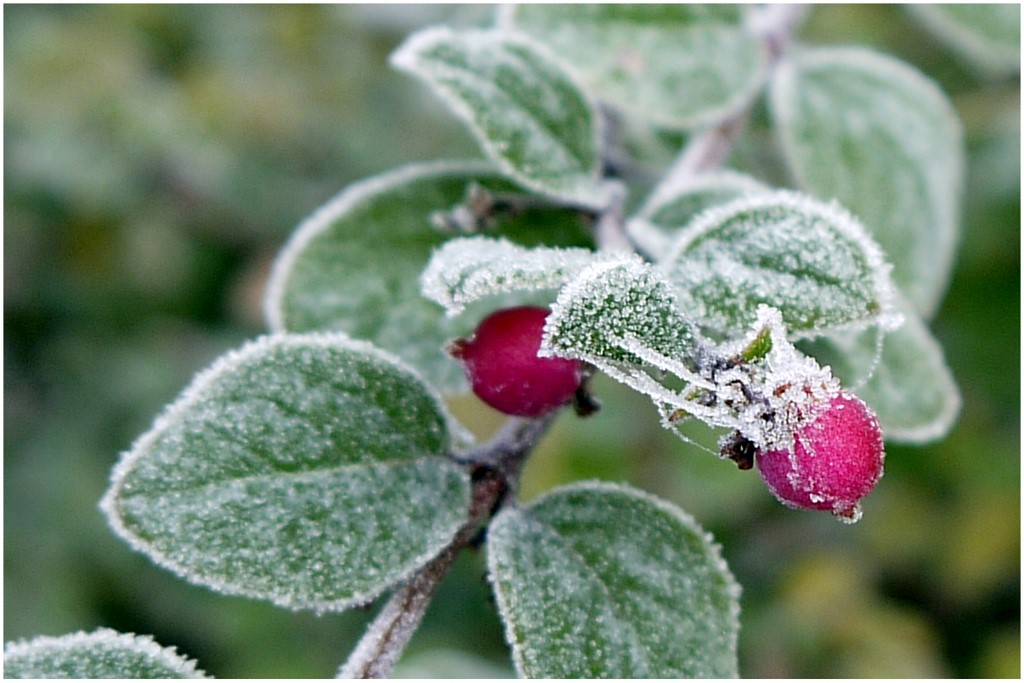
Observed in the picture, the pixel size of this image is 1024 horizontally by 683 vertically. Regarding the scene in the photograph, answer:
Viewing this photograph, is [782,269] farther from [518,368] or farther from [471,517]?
[471,517]

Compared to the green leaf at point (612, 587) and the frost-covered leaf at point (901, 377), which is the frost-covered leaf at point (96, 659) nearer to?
the green leaf at point (612, 587)

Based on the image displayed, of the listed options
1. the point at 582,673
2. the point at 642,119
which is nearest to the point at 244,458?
the point at 582,673

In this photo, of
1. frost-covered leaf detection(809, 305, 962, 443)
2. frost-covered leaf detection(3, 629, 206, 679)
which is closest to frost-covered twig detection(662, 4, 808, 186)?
frost-covered leaf detection(809, 305, 962, 443)

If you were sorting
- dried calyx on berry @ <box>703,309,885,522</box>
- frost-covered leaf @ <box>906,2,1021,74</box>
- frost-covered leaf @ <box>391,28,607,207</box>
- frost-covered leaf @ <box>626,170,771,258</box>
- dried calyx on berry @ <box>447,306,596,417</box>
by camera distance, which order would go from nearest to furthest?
dried calyx on berry @ <box>703,309,885,522</box> → dried calyx on berry @ <box>447,306,596,417</box> → frost-covered leaf @ <box>391,28,607,207</box> → frost-covered leaf @ <box>626,170,771,258</box> → frost-covered leaf @ <box>906,2,1021,74</box>

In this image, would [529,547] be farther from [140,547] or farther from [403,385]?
[140,547]

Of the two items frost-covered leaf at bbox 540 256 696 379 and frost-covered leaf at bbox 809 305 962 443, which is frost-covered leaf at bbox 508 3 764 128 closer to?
frost-covered leaf at bbox 809 305 962 443

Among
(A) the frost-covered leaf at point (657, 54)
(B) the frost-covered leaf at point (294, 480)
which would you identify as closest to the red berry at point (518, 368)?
(B) the frost-covered leaf at point (294, 480)
